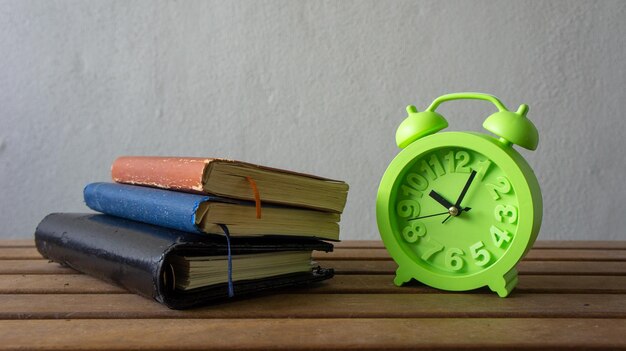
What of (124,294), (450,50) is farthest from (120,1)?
(124,294)

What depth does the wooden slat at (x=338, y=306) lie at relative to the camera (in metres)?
0.79

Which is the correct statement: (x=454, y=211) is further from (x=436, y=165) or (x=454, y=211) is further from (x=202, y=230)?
(x=202, y=230)

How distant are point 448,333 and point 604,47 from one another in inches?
81.7

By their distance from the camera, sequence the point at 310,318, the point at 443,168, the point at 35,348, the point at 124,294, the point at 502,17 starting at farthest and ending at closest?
the point at 502,17 < the point at 443,168 < the point at 124,294 < the point at 310,318 < the point at 35,348

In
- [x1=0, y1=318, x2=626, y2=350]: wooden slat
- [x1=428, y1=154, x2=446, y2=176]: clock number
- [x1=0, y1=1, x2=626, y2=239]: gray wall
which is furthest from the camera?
[x1=0, y1=1, x2=626, y2=239]: gray wall

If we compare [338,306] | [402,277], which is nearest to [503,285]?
[402,277]

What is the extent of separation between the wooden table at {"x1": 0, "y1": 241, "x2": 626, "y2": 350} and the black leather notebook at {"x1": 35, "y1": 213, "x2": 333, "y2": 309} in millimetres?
23

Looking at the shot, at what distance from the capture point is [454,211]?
38.5 inches

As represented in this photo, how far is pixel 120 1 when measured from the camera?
2.40 metres

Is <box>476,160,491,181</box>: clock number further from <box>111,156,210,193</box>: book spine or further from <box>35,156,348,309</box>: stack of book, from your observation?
<box>111,156,210,193</box>: book spine

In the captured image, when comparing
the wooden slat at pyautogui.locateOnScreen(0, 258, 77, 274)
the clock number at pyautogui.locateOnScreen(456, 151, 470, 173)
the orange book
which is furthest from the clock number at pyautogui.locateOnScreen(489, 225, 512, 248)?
the wooden slat at pyautogui.locateOnScreen(0, 258, 77, 274)

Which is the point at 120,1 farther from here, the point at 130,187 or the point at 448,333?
the point at 448,333

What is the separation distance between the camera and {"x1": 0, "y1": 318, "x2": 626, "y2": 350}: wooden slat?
66 cm

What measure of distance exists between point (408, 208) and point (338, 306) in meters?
0.27
